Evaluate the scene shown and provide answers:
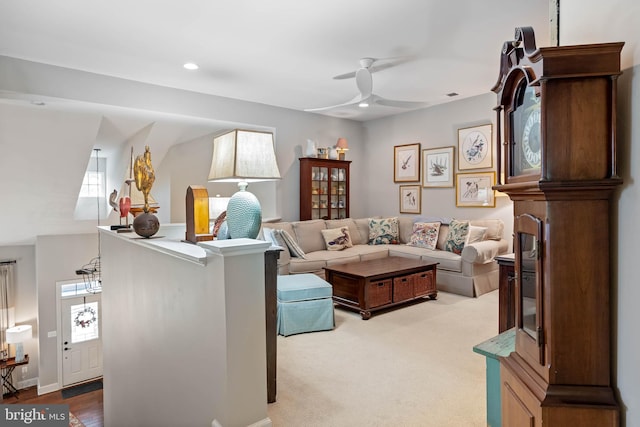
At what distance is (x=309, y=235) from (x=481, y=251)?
2275 mm

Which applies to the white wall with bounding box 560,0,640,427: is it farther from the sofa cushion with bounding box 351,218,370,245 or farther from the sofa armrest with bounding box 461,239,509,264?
the sofa cushion with bounding box 351,218,370,245

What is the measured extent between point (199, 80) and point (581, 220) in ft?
14.0

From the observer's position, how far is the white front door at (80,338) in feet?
20.9

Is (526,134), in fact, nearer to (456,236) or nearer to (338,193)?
(456,236)

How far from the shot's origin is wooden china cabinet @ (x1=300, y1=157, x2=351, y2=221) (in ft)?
19.9

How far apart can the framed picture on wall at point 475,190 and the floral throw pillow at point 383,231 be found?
40.4 inches

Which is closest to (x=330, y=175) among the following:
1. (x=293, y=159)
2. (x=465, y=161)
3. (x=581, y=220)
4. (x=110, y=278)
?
(x=293, y=159)

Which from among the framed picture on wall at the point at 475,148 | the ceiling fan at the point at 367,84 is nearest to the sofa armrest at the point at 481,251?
the framed picture on wall at the point at 475,148

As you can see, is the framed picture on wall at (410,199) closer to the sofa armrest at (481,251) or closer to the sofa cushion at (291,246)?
the sofa armrest at (481,251)

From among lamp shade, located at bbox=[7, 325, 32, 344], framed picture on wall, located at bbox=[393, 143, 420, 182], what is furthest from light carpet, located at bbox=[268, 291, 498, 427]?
lamp shade, located at bbox=[7, 325, 32, 344]

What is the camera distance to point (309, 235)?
5496 mm

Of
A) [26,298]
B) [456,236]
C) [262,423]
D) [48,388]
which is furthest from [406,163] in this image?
[48,388]

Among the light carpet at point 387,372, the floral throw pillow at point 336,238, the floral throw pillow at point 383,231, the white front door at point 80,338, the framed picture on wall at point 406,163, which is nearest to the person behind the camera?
the light carpet at point 387,372

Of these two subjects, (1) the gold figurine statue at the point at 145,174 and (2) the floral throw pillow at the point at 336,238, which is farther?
(2) the floral throw pillow at the point at 336,238
